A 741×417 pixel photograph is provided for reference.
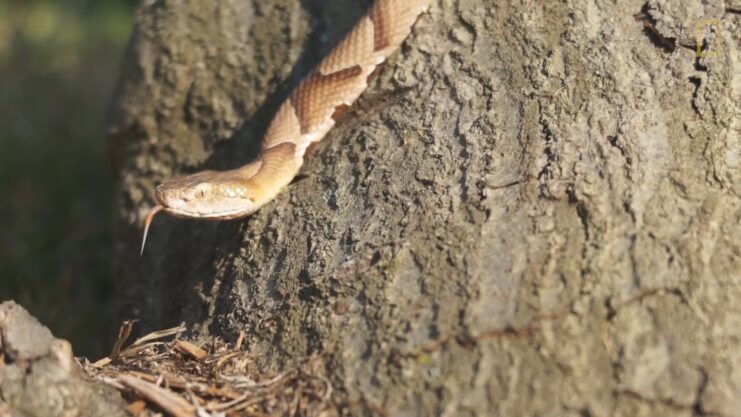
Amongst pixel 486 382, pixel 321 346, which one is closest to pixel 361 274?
pixel 321 346

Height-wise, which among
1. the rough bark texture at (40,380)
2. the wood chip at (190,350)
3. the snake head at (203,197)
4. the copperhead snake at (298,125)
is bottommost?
the rough bark texture at (40,380)

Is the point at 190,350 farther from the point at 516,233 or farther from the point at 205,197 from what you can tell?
the point at 516,233

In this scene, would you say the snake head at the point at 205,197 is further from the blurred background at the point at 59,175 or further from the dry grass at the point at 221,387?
the blurred background at the point at 59,175

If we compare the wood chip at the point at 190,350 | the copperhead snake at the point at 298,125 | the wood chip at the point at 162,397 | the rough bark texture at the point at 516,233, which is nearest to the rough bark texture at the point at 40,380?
the wood chip at the point at 162,397

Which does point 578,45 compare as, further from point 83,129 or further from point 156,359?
point 83,129

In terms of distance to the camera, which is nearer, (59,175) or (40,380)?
(40,380)

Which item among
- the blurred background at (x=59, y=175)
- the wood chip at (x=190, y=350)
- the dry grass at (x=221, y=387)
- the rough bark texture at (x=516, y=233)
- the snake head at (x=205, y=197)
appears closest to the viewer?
the rough bark texture at (x=516, y=233)

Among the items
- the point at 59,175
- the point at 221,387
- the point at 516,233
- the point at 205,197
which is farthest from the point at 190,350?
the point at 59,175
